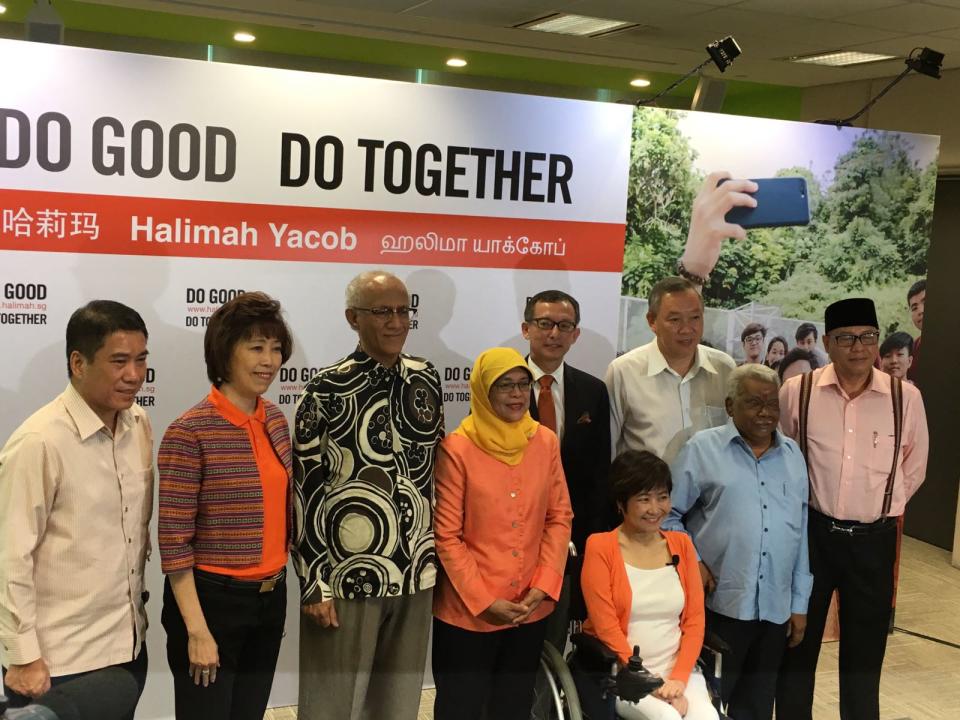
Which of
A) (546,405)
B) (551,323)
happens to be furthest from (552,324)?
(546,405)

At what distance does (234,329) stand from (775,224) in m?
2.54

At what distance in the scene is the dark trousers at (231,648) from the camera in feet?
8.29

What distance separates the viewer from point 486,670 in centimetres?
297

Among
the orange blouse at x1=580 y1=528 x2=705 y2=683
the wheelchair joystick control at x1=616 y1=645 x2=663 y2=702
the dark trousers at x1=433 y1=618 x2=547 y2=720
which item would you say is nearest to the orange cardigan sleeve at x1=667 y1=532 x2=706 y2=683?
the orange blouse at x1=580 y1=528 x2=705 y2=683

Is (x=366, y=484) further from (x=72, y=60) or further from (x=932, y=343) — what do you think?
(x=932, y=343)

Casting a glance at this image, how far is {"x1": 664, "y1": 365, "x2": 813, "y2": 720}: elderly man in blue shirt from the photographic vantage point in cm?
321

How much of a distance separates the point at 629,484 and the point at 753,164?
69.6 inches

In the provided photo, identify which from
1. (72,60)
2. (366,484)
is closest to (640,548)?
(366,484)

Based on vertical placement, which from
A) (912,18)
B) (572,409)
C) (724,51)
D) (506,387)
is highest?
(912,18)

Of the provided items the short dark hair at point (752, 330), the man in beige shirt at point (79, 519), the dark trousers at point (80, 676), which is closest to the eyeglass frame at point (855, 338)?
the short dark hair at point (752, 330)

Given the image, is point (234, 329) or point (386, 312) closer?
point (234, 329)

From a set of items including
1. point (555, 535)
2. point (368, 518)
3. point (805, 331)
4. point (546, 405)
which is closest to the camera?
point (368, 518)

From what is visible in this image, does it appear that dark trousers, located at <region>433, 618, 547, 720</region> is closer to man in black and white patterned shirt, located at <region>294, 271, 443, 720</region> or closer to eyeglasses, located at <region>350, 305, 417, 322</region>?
man in black and white patterned shirt, located at <region>294, 271, 443, 720</region>

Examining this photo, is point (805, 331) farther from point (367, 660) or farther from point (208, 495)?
point (208, 495)
